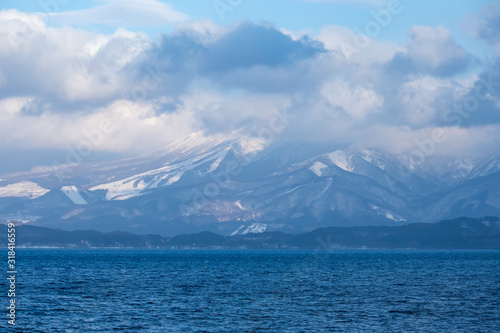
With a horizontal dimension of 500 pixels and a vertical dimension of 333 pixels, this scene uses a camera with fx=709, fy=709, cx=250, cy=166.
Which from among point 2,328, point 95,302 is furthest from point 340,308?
point 2,328

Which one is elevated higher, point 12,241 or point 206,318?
point 12,241

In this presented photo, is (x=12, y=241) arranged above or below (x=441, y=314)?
above

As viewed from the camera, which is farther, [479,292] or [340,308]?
[479,292]

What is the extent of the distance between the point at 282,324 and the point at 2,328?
113 ft

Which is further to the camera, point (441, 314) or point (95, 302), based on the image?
point (95, 302)

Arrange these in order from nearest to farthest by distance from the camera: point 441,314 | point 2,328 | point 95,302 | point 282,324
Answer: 1. point 2,328
2. point 282,324
3. point 441,314
4. point 95,302

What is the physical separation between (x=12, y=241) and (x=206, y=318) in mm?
32838

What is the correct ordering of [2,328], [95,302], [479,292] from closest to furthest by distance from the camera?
[2,328] → [95,302] → [479,292]

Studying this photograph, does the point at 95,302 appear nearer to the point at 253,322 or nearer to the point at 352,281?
the point at 253,322

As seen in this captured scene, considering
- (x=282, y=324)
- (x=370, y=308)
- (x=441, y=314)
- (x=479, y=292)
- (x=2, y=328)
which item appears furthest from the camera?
(x=479, y=292)

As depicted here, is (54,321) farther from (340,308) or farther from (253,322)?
(340,308)

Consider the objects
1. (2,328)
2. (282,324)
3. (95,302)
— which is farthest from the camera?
(95,302)

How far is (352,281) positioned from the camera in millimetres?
163375

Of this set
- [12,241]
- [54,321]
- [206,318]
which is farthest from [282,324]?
[12,241]
